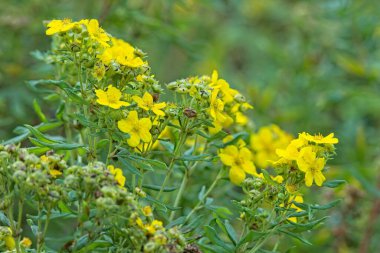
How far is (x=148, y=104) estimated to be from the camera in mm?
1963

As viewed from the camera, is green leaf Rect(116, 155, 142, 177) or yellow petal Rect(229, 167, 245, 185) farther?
yellow petal Rect(229, 167, 245, 185)

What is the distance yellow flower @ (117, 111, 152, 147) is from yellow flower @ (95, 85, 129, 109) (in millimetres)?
67

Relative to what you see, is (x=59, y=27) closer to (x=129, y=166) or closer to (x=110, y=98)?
(x=110, y=98)

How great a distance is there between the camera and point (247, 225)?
206cm

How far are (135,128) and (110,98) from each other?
12 cm

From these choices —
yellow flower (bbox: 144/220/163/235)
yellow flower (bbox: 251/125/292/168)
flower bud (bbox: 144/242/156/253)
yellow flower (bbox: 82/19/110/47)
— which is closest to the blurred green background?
yellow flower (bbox: 251/125/292/168)

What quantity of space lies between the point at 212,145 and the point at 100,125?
1.88ft

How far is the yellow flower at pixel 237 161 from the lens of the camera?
238 cm

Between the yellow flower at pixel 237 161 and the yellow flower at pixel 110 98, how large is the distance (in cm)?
60

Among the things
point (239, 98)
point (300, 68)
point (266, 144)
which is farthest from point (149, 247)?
point (300, 68)

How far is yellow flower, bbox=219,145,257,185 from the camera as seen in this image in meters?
2.38

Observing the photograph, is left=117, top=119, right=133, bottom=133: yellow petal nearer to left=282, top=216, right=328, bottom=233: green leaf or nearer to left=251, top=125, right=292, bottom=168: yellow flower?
left=282, top=216, right=328, bottom=233: green leaf

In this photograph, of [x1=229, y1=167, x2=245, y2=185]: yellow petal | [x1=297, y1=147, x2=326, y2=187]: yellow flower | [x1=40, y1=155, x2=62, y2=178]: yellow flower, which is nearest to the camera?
[x1=40, y1=155, x2=62, y2=178]: yellow flower

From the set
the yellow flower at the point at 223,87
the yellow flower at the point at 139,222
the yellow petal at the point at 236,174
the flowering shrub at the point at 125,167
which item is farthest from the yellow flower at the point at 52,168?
the yellow petal at the point at 236,174
